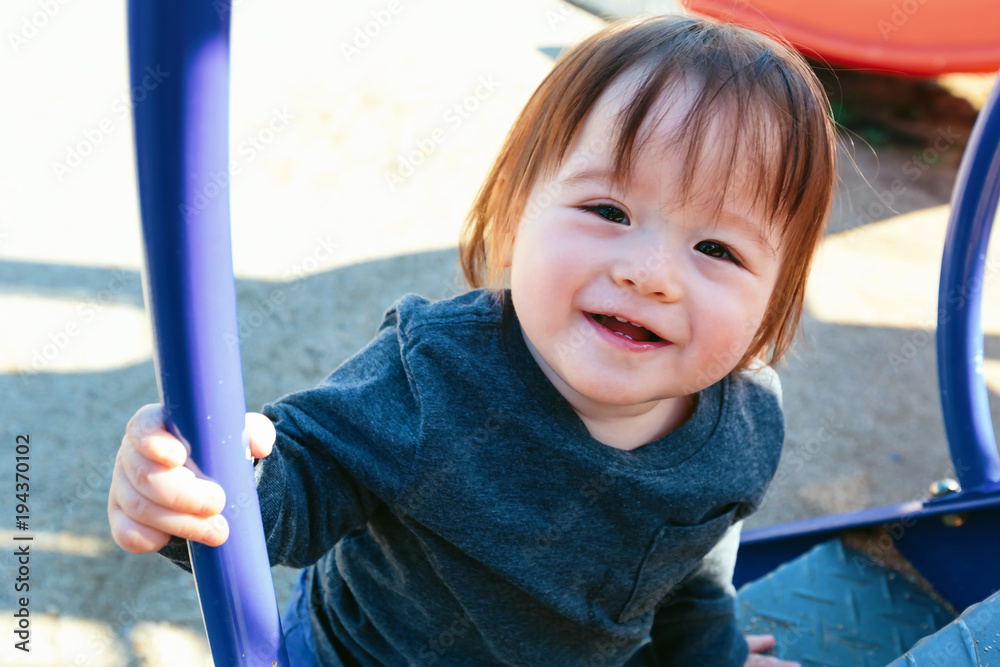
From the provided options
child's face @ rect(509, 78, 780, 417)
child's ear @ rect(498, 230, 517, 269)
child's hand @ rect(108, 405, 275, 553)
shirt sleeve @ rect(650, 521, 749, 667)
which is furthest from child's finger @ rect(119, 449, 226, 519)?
shirt sleeve @ rect(650, 521, 749, 667)

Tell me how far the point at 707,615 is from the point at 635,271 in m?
0.56

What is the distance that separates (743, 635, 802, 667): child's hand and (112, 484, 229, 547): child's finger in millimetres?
870

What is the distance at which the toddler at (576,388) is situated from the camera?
2.48 ft

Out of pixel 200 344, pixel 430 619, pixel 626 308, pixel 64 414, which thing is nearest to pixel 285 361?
pixel 64 414

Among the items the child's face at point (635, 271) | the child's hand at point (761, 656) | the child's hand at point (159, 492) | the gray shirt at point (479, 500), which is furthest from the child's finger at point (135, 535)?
the child's hand at point (761, 656)

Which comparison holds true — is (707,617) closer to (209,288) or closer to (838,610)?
(838,610)

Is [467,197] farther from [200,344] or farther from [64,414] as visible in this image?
[200,344]

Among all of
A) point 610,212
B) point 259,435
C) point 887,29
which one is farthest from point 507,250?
point 887,29

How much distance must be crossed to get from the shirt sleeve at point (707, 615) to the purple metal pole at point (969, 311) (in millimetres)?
454

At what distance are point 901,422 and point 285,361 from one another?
166cm

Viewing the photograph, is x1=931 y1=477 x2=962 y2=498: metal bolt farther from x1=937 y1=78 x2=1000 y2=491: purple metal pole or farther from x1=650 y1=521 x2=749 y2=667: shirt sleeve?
x1=650 y1=521 x2=749 y2=667: shirt sleeve

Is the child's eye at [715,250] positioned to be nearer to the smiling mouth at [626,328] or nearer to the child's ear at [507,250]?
the smiling mouth at [626,328]

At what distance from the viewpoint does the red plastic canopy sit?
10.8ft

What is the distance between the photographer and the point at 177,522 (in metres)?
0.54
